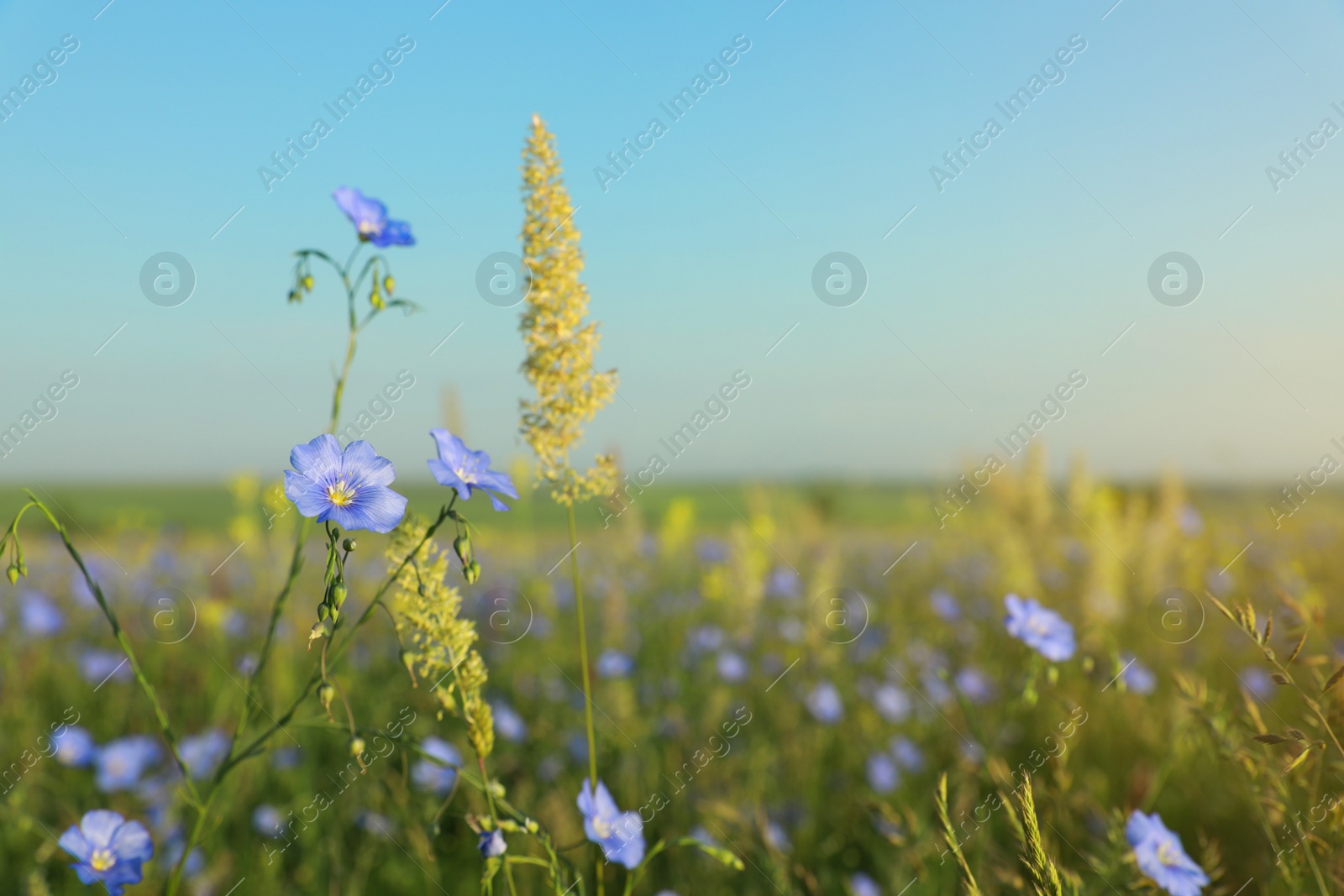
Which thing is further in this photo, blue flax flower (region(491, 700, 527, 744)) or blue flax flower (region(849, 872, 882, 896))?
blue flax flower (region(491, 700, 527, 744))

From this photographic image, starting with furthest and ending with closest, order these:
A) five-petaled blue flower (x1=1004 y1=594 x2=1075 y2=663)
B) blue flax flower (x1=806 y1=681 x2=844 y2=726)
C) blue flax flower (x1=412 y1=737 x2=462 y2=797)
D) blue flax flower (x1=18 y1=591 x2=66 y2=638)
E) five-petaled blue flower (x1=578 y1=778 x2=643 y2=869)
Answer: blue flax flower (x1=18 y1=591 x2=66 y2=638), blue flax flower (x1=806 y1=681 x2=844 y2=726), blue flax flower (x1=412 y1=737 x2=462 y2=797), five-petaled blue flower (x1=1004 y1=594 x2=1075 y2=663), five-petaled blue flower (x1=578 y1=778 x2=643 y2=869)

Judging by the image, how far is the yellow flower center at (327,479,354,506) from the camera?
1.19m

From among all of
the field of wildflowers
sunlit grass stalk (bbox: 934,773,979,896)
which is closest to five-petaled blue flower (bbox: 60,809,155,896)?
the field of wildflowers

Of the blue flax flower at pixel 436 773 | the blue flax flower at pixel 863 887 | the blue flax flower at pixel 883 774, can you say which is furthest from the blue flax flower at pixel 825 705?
the blue flax flower at pixel 436 773

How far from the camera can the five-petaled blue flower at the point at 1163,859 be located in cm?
153

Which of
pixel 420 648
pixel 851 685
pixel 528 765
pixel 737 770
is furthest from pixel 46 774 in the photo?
pixel 851 685

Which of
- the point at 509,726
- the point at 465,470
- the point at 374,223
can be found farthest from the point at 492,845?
the point at 509,726

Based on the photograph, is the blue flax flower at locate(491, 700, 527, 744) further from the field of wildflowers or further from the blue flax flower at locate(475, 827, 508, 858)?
the blue flax flower at locate(475, 827, 508, 858)

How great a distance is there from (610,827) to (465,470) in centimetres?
78

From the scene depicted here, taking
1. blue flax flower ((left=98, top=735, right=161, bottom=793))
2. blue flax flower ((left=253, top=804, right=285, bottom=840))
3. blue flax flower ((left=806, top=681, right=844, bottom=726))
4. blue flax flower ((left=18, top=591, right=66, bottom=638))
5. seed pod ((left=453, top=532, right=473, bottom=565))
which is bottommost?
blue flax flower ((left=806, top=681, right=844, bottom=726))

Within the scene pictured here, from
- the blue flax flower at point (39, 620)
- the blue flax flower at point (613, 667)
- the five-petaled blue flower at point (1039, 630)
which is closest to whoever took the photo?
the five-petaled blue flower at point (1039, 630)

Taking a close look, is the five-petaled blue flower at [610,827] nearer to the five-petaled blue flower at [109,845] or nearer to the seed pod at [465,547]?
the seed pod at [465,547]

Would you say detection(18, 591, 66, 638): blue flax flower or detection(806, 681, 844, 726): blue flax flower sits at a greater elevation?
detection(18, 591, 66, 638): blue flax flower

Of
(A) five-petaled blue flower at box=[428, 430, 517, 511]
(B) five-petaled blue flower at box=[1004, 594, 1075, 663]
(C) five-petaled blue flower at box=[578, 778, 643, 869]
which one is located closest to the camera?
(A) five-petaled blue flower at box=[428, 430, 517, 511]
